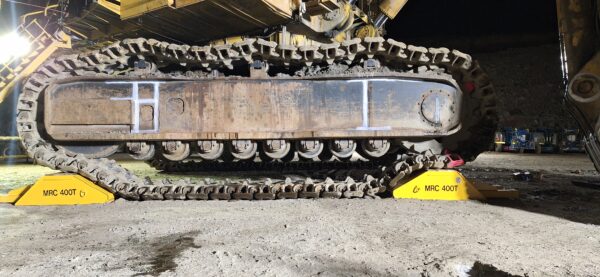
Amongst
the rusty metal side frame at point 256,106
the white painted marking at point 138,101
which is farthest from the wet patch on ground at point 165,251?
the white painted marking at point 138,101

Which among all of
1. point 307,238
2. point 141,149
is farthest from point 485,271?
point 141,149

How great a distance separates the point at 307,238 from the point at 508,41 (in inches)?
794

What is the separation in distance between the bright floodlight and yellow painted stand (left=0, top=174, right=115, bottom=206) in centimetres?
808

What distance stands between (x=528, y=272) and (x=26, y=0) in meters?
13.0

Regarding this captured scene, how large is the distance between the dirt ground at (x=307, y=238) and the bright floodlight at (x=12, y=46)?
28.1 ft

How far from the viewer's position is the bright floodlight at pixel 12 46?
9820 mm

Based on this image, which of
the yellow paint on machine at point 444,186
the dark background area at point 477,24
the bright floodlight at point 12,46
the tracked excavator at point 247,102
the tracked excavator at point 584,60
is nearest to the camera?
the tracked excavator at point 584,60

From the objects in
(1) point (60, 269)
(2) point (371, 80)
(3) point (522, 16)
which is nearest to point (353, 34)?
(2) point (371, 80)

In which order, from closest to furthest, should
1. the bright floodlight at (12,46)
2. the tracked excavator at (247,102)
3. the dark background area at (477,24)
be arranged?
1. the tracked excavator at (247,102)
2. the bright floodlight at (12,46)
3. the dark background area at (477,24)

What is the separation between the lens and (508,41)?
724 inches

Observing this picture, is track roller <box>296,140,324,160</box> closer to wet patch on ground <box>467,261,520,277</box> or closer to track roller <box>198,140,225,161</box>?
track roller <box>198,140,225,161</box>

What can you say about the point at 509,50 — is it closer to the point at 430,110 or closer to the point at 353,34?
the point at 353,34

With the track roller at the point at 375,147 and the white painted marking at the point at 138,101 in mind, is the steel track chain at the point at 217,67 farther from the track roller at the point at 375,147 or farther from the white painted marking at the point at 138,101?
the track roller at the point at 375,147

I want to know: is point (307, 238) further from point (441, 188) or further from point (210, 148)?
point (210, 148)
